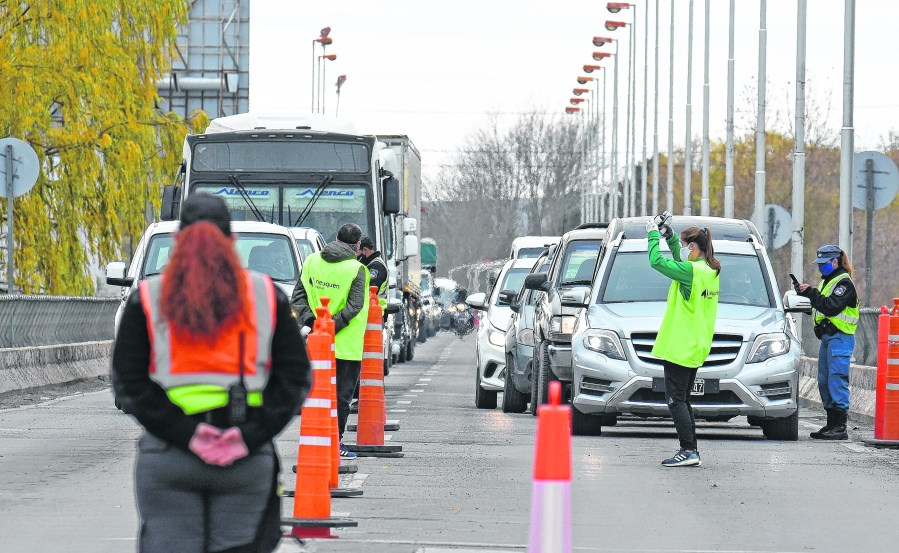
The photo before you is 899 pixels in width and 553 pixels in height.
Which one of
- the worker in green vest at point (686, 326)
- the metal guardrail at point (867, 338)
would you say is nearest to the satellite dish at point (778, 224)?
the metal guardrail at point (867, 338)

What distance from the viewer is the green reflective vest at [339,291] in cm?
1328

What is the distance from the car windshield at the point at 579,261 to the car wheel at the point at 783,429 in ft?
11.2

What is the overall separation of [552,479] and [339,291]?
7.64m

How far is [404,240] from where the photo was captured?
33.6m

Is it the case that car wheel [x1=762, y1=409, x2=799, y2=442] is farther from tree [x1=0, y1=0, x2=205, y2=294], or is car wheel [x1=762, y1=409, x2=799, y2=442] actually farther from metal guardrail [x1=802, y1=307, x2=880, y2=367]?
tree [x1=0, y1=0, x2=205, y2=294]

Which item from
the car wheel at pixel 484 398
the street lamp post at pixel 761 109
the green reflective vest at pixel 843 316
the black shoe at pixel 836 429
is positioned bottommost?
the car wheel at pixel 484 398

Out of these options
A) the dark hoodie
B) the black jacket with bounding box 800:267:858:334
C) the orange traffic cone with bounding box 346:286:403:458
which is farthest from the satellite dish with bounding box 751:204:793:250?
the dark hoodie

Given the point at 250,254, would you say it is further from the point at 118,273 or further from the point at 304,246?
the point at 304,246

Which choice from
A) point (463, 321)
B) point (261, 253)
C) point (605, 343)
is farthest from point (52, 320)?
point (463, 321)

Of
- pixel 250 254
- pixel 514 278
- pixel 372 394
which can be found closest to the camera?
pixel 372 394

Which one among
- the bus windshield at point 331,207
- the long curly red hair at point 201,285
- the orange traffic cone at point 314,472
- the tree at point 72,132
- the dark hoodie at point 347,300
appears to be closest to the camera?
the long curly red hair at point 201,285

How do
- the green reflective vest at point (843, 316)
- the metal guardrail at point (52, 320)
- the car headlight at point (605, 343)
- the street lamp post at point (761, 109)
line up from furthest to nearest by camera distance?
1. the street lamp post at point (761, 109)
2. the metal guardrail at point (52, 320)
3. the green reflective vest at point (843, 316)
4. the car headlight at point (605, 343)

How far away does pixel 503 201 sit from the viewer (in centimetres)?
12694

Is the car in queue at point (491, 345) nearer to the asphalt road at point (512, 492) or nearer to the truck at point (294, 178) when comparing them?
the truck at point (294, 178)
